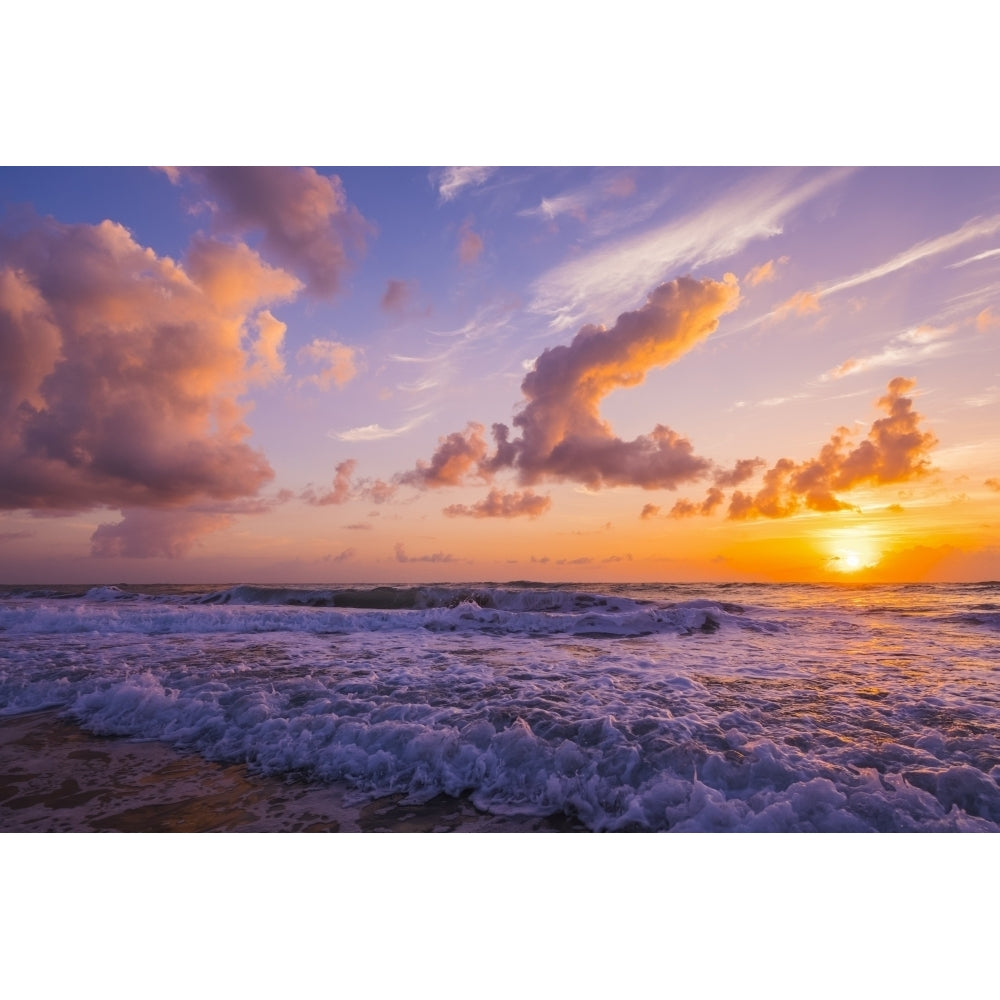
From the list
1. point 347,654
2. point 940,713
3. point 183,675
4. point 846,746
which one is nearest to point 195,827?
point 183,675

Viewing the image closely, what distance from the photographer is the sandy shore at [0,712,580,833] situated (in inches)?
165

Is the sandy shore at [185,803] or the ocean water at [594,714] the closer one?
the sandy shore at [185,803]

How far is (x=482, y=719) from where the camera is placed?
6.07 meters

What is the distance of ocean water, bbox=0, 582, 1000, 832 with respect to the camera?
4.34m

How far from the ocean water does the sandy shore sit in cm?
24

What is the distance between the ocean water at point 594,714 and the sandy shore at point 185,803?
24 cm

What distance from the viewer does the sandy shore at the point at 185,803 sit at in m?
4.20

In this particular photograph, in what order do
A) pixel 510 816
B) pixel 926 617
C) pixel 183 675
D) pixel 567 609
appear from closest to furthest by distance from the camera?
pixel 510 816 < pixel 183 675 < pixel 926 617 < pixel 567 609

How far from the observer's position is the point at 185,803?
14.9 ft

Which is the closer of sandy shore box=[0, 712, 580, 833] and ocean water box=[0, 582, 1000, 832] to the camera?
sandy shore box=[0, 712, 580, 833]

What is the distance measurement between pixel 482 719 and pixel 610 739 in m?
1.57

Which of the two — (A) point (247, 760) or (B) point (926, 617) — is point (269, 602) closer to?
(A) point (247, 760)

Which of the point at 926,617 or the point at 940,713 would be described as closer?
the point at 940,713

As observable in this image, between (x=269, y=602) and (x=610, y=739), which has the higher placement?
(x=610, y=739)
